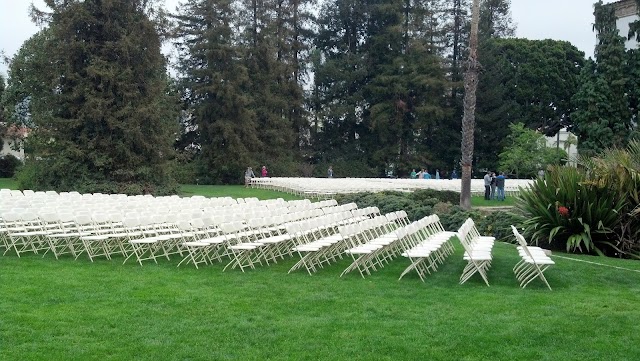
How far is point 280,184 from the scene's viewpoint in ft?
105

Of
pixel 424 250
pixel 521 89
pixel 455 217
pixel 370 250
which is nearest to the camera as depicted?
pixel 370 250

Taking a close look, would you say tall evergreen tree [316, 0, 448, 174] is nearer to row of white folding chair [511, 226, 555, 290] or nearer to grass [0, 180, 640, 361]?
row of white folding chair [511, 226, 555, 290]

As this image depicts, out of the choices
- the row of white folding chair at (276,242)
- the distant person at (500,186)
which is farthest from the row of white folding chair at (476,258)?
the distant person at (500,186)

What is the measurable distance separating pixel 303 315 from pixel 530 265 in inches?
162

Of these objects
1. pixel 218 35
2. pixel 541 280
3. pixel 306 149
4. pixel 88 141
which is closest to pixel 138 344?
pixel 541 280

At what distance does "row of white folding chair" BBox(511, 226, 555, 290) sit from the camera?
8.51 metres

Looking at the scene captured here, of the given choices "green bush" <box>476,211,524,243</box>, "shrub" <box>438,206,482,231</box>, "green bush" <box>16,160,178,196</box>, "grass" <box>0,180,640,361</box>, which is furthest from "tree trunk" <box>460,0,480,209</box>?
"green bush" <box>16,160,178,196</box>

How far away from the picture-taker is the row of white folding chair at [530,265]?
8.51m

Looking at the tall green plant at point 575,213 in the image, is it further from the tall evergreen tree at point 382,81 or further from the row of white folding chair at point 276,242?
the tall evergreen tree at point 382,81

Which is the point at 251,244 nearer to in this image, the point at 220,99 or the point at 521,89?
the point at 220,99

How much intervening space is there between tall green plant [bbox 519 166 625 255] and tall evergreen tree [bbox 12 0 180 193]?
19.1m

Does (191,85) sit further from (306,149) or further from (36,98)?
(36,98)

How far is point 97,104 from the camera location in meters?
27.9

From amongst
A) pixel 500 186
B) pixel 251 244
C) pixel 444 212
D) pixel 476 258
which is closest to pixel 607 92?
pixel 500 186
